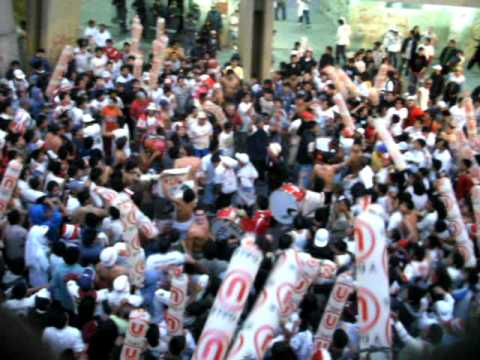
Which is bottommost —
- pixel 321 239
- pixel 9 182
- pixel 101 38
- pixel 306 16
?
pixel 321 239

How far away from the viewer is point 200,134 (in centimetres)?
1081

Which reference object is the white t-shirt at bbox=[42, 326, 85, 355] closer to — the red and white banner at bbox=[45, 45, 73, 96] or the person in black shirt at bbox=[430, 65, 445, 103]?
A: the red and white banner at bbox=[45, 45, 73, 96]

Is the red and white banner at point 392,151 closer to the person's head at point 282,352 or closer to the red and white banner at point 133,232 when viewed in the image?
the red and white banner at point 133,232

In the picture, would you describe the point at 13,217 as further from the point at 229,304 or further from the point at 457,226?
the point at 457,226

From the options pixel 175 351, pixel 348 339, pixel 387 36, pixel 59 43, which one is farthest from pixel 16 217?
pixel 387 36

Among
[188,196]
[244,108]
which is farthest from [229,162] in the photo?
[244,108]

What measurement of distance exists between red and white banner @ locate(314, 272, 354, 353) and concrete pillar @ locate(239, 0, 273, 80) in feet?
42.0

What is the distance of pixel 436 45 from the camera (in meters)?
19.9

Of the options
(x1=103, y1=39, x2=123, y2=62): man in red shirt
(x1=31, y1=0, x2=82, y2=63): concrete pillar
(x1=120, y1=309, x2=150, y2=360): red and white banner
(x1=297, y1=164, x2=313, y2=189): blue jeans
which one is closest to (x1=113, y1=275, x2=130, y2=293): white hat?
(x1=120, y1=309, x2=150, y2=360): red and white banner

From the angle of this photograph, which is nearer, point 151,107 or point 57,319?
point 57,319

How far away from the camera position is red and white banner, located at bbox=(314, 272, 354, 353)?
534cm

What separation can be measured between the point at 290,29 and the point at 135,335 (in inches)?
684

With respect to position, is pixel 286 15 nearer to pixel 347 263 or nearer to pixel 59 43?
pixel 59 43

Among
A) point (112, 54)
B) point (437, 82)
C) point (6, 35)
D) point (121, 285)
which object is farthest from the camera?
point (437, 82)
